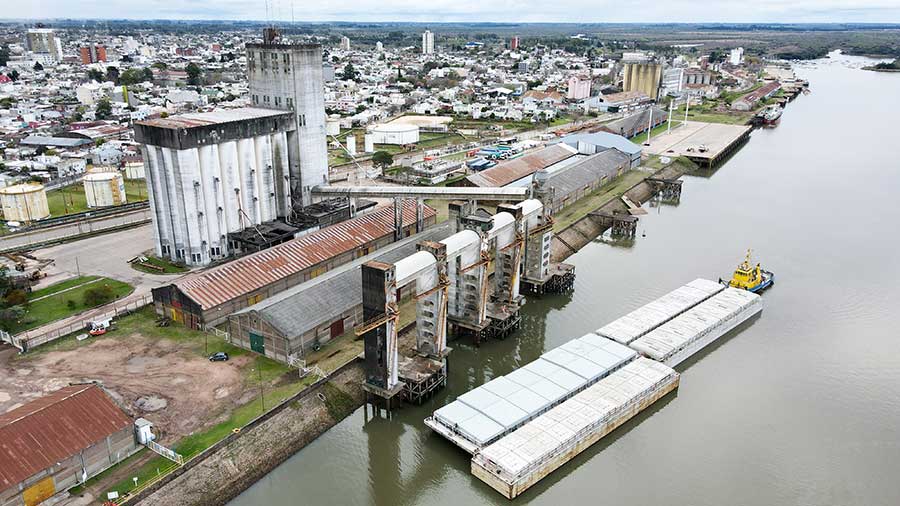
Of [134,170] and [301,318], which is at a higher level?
[134,170]

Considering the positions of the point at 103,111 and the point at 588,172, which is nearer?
the point at 588,172

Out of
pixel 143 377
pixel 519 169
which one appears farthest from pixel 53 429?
pixel 519 169

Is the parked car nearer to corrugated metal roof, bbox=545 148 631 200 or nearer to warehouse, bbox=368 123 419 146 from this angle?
corrugated metal roof, bbox=545 148 631 200

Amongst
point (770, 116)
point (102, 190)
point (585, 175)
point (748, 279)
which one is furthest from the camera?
point (770, 116)

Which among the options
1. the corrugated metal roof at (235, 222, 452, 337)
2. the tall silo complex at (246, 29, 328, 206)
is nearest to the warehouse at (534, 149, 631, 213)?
the tall silo complex at (246, 29, 328, 206)

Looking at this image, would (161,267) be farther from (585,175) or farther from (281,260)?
(585,175)

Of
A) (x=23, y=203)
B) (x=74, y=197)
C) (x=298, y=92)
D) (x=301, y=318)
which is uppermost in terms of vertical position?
(x=298, y=92)
